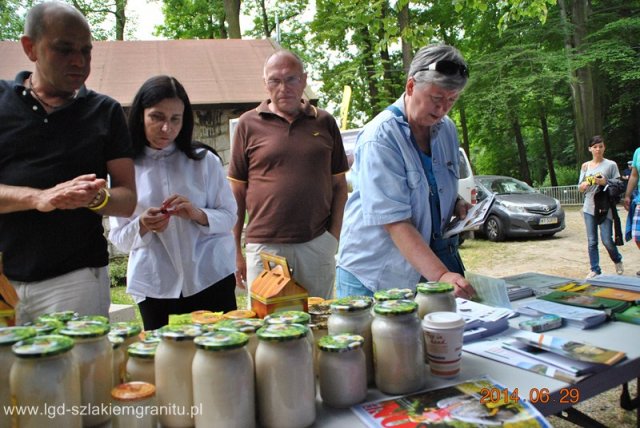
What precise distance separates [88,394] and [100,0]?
Result: 20209 mm

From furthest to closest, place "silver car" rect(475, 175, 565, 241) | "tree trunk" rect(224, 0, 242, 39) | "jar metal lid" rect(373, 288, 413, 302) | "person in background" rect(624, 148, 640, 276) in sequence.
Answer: "tree trunk" rect(224, 0, 242, 39) < "silver car" rect(475, 175, 565, 241) < "person in background" rect(624, 148, 640, 276) < "jar metal lid" rect(373, 288, 413, 302)

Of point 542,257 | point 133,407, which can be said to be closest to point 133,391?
point 133,407

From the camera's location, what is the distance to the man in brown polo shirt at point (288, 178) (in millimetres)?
2822

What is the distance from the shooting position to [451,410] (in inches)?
45.1

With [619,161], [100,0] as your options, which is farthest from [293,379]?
[619,161]

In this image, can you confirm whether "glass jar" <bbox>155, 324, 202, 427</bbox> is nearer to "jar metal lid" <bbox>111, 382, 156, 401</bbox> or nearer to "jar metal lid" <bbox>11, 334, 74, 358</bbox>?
"jar metal lid" <bbox>111, 382, 156, 401</bbox>

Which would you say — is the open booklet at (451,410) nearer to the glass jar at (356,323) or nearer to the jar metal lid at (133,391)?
the glass jar at (356,323)

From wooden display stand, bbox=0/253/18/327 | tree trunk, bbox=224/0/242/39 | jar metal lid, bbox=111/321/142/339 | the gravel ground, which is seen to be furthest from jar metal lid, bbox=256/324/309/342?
tree trunk, bbox=224/0/242/39

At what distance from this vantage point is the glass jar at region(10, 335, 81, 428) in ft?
2.97

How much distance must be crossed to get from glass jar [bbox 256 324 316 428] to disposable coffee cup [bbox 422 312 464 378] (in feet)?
1.29

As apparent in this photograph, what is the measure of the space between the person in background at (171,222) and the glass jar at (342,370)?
48.1 inches

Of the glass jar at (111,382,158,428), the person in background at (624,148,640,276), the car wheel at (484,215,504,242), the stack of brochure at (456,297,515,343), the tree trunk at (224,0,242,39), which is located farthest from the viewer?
the tree trunk at (224,0,242,39)

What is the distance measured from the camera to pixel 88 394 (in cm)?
102

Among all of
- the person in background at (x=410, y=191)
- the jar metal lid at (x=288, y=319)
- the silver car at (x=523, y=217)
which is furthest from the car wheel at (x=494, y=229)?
the jar metal lid at (x=288, y=319)
